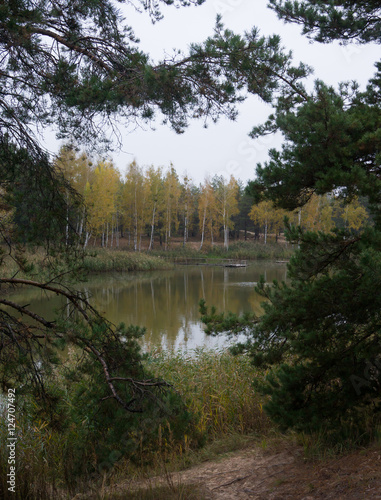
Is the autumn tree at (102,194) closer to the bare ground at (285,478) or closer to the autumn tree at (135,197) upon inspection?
the autumn tree at (135,197)

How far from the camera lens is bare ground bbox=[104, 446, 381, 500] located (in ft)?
7.69

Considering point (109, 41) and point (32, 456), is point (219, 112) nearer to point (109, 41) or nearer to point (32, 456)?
point (109, 41)

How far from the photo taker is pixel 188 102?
3602 millimetres

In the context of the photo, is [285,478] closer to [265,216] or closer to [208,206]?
[265,216]

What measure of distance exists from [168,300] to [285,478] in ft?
40.0

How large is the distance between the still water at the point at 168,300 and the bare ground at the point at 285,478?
2752 millimetres

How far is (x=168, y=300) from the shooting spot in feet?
48.6

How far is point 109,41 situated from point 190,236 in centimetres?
4291

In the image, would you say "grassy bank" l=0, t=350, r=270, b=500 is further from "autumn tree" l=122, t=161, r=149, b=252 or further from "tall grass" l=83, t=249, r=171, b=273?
"autumn tree" l=122, t=161, r=149, b=252

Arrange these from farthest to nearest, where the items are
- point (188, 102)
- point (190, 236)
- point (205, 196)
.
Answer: point (190, 236), point (205, 196), point (188, 102)

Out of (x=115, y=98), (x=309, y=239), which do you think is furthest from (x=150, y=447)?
(x=115, y=98)

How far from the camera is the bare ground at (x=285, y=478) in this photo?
7.69 ft

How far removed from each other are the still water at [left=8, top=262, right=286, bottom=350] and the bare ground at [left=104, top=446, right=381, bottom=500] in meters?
2.75

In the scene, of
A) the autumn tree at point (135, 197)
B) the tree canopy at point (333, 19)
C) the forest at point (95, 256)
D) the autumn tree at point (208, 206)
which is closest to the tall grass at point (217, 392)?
the forest at point (95, 256)
